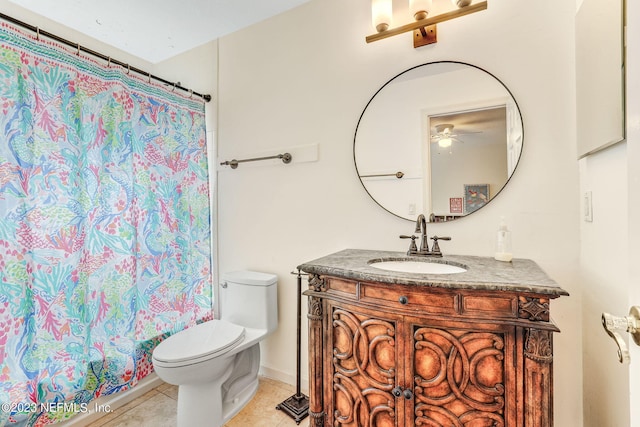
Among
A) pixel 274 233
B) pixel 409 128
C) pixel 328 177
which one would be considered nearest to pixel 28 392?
pixel 274 233

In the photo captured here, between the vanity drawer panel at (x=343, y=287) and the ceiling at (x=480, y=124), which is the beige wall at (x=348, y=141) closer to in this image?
the ceiling at (x=480, y=124)

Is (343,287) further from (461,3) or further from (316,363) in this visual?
(461,3)

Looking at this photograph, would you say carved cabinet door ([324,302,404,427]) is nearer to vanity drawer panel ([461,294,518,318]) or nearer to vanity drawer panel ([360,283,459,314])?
vanity drawer panel ([360,283,459,314])

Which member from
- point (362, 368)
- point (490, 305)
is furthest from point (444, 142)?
point (362, 368)

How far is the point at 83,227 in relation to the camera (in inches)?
60.1

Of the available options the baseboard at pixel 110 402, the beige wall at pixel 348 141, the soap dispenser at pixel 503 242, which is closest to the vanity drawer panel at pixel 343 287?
the beige wall at pixel 348 141

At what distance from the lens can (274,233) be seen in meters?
2.00

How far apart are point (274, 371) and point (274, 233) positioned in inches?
37.5

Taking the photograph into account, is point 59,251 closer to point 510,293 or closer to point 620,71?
point 510,293

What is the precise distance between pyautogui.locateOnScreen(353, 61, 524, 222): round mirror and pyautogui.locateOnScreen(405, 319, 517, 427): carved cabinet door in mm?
626

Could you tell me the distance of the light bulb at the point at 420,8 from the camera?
1370 millimetres

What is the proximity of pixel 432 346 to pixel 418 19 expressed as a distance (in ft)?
4.79

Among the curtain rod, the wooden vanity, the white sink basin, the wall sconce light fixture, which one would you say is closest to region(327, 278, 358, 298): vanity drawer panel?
the wooden vanity

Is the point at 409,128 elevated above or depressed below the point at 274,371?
above
